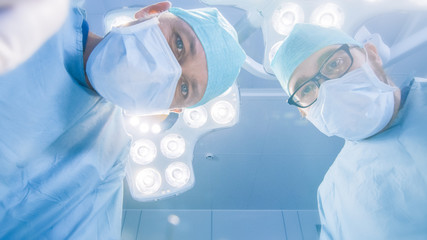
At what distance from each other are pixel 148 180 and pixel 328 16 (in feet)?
3.73

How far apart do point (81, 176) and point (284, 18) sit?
1059 mm

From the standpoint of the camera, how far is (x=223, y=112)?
117 cm

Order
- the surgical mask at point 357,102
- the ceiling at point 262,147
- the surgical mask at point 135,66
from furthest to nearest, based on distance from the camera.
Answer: the ceiling at point 262,147
the surgical mask at point 357,102
the surgical mask at point 135,66

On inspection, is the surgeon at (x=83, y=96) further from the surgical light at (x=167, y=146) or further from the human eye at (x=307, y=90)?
the human eye at (x=307, y=90)

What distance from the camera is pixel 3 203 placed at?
0.70 meters

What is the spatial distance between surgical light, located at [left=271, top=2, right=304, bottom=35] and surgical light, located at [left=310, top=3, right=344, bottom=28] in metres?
0.06

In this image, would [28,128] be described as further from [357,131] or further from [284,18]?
[357,131]

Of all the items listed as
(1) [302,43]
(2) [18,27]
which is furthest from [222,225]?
(2) [18,27]

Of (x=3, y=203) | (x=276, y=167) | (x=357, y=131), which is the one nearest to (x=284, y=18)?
(x=357, y=131)

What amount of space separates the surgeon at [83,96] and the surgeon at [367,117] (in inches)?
12.9

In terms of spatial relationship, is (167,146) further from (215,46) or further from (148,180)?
(215,46)

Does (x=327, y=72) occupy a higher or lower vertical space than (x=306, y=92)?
higher

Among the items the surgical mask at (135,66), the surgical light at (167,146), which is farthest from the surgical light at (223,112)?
the surgical mask at (135,66)

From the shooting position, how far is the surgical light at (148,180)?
1.20 m
